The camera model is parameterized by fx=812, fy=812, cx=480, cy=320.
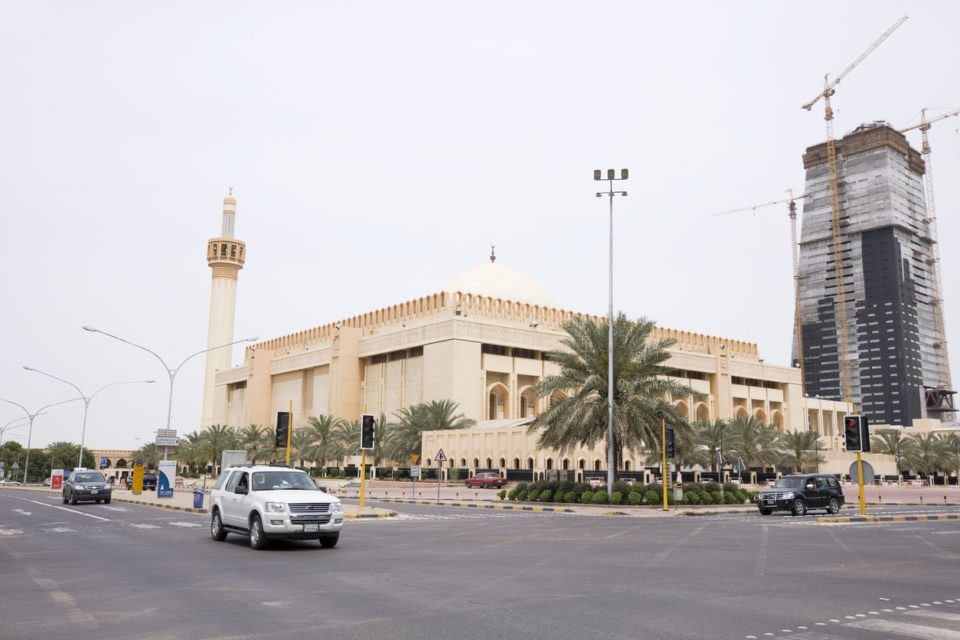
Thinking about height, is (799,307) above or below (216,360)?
above

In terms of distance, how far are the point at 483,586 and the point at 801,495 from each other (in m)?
21.5

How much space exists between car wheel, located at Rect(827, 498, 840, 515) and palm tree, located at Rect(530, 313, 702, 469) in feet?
20.1

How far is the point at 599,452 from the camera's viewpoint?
2429 inches

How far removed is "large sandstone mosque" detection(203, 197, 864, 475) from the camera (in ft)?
210

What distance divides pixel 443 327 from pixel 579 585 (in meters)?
63.2

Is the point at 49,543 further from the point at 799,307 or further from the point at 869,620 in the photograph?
the point at 799,307

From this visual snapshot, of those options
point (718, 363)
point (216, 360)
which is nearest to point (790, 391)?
point (718, 363)

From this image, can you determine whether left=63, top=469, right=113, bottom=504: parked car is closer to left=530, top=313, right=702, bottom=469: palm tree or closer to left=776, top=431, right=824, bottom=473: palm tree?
left=530, top=313, right=702, bottom=469: palm tree

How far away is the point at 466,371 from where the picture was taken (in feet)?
235

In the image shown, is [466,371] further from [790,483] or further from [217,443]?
[790,483]

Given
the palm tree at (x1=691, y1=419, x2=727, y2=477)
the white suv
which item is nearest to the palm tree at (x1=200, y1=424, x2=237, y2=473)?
the palm tree at (x1=691, y1=419, x2=727, y2=477)

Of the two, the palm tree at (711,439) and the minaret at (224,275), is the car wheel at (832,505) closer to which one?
the palm tree at (711,439)

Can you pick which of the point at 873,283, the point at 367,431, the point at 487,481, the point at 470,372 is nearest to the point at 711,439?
the point at 487,481

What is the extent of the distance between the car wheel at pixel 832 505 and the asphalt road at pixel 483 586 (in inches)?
431
